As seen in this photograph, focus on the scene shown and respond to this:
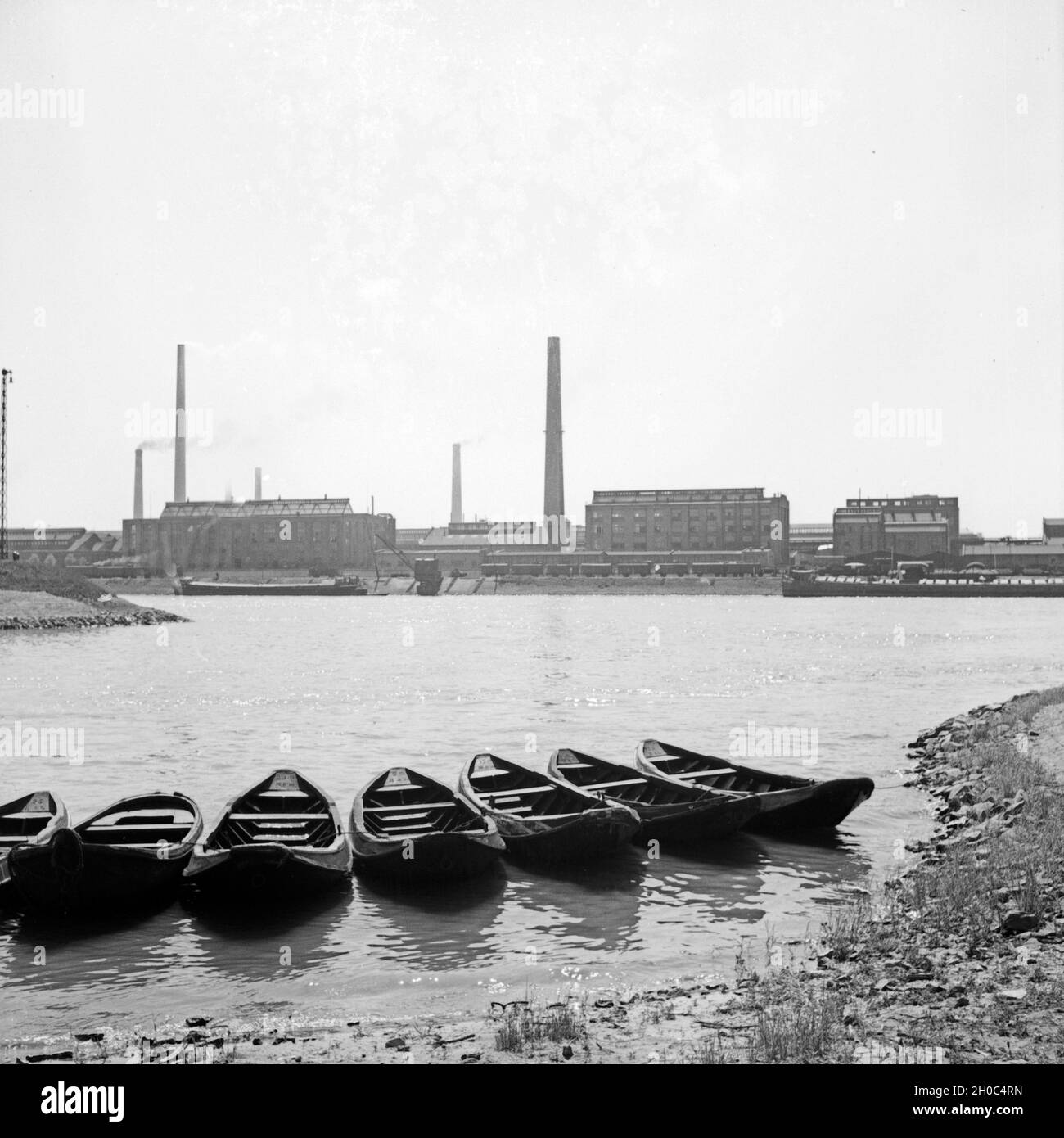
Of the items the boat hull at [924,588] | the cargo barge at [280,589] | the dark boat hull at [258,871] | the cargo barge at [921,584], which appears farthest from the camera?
the cargo barge at [280,589]

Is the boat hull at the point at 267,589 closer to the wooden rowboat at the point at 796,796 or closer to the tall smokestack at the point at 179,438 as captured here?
the tall smokestack at the point at 179,438

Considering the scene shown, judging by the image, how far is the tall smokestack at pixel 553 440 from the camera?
130 metres

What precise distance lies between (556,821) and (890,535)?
136111 mm

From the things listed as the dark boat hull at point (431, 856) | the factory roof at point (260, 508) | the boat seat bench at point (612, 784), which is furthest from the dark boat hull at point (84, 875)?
the factory roof at point (260, 508)

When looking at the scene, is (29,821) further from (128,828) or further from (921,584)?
(921,584)

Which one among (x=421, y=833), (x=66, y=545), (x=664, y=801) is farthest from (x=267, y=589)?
(x=421, y=833)

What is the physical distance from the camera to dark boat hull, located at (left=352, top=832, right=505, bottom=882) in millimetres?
13328

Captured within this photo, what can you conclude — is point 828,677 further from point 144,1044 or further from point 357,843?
point 144,1044

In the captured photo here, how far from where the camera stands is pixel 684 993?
30.9 ft

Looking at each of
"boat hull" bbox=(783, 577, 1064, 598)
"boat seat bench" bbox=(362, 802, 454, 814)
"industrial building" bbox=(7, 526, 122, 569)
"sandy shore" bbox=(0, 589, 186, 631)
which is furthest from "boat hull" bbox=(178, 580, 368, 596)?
"boat seat bench" bbox=(362, 802, 454, 814)

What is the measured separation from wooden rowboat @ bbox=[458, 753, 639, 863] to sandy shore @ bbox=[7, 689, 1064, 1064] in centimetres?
319

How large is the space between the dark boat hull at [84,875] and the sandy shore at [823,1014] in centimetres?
326

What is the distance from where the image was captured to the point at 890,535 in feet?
466
